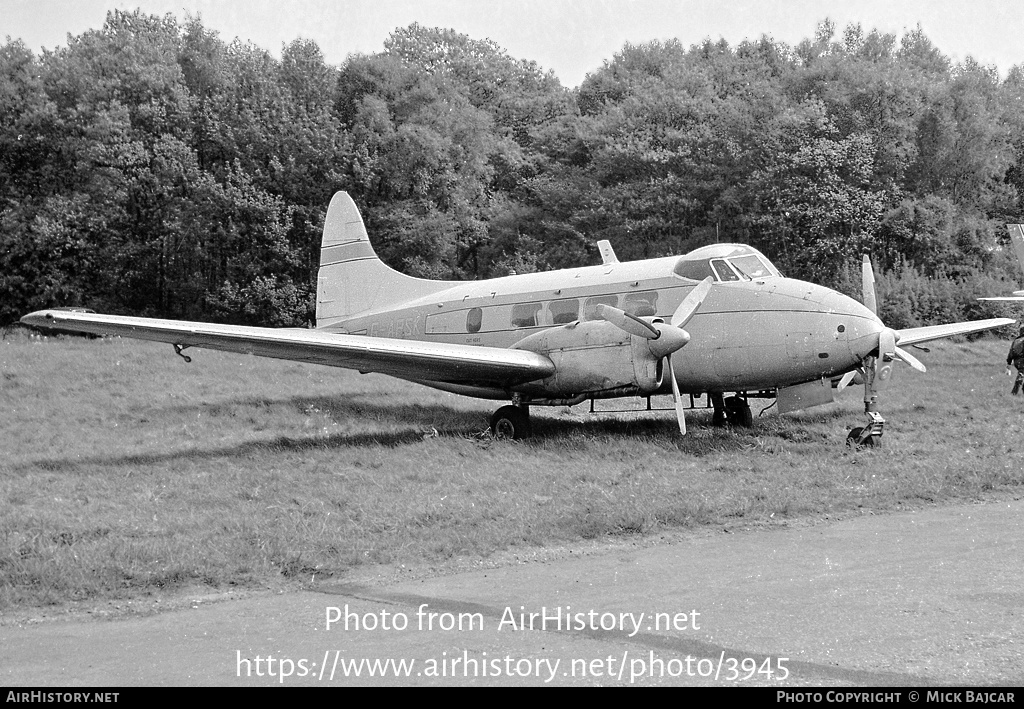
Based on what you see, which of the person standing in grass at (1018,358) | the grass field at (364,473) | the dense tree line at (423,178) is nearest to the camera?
the grass field at (364,473)

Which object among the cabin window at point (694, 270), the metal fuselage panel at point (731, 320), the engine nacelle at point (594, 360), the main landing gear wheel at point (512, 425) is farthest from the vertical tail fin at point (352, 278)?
the cabin window at point (694, 270)

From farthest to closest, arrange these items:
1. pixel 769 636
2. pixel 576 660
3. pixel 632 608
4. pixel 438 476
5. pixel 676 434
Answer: pixel 676 434 → pixel 438 476 → pixel 632 608 → pixel 769 636 → pixel 576 660

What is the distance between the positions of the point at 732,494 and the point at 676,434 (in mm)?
4649

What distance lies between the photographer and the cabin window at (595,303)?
1814 centimetres

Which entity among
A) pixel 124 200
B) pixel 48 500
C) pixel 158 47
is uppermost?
pixel 158 47

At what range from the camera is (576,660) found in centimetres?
668

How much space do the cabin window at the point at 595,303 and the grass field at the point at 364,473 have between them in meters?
2.10

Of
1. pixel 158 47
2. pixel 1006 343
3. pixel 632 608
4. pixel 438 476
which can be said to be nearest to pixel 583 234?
pixel 1006 343

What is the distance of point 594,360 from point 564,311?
7.43 feet

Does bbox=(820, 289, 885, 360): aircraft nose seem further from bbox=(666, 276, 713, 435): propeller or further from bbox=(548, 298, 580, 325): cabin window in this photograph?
bbox=(548, 298, 580, 325): cabin window

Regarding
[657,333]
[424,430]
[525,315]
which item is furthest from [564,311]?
[424,430]

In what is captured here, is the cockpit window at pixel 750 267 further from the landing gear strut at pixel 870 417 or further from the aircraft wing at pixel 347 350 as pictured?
the aircraft wing at pixel 347 350

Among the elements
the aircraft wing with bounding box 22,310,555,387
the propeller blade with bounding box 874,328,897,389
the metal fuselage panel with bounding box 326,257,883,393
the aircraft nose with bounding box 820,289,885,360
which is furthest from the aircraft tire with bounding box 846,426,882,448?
the aircraft wing with bounding box 22,310,555,387
